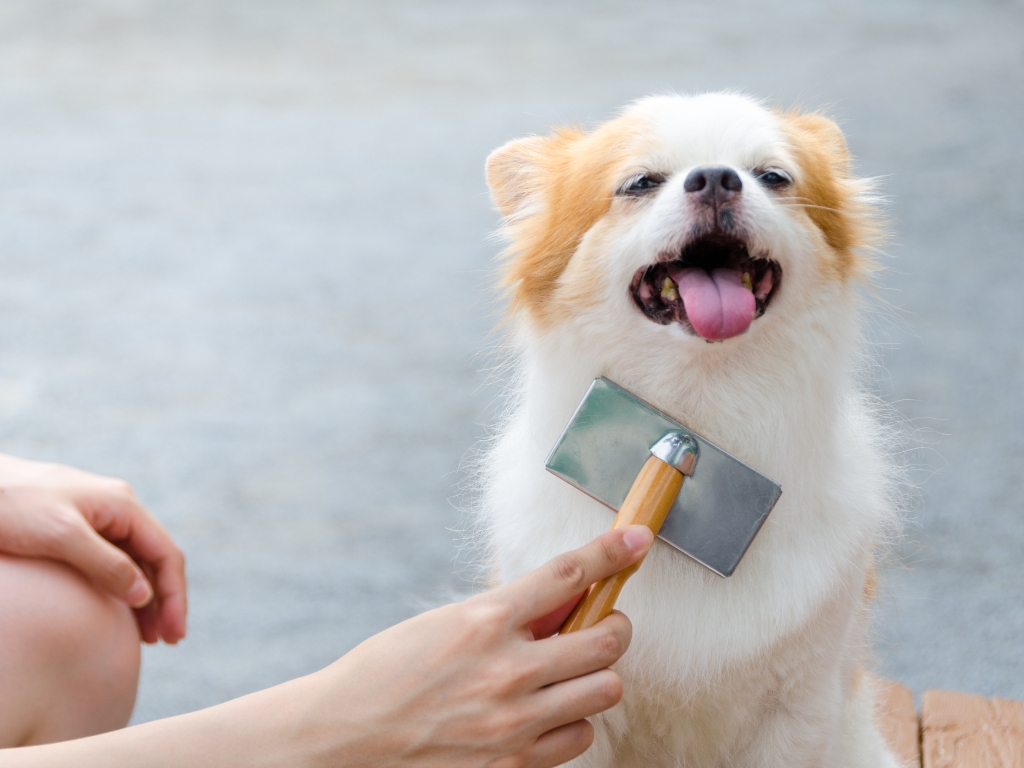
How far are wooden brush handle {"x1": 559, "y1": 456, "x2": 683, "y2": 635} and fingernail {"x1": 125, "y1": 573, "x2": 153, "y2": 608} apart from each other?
0.56 m

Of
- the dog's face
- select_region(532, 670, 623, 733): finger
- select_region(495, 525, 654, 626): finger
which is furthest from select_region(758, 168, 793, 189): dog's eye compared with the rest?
select_region(532, 670, 623, 733): finger

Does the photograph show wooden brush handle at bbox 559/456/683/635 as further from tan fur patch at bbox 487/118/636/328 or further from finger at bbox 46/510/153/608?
finger at bbox 46/510/153/608

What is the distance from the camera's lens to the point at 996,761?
153cm

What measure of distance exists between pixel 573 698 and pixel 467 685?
100mm

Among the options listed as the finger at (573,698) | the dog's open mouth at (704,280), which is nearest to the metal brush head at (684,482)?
the dog's open mouth at (704,280)

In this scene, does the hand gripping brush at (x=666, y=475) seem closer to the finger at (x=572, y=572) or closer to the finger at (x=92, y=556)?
the finger at (x=572, y=572)

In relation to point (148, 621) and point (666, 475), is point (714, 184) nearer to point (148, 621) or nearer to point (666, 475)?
point (666, 475)

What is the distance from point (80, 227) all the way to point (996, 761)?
145 inches

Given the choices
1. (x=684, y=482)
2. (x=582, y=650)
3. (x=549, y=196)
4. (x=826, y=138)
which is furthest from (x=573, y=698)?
(x=826, y=138)

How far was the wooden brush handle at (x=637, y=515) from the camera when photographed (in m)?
1.00

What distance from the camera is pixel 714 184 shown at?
3.53 feet

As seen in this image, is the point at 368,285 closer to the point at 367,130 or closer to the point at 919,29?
the point at 367,130

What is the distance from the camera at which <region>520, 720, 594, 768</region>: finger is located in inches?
38.0

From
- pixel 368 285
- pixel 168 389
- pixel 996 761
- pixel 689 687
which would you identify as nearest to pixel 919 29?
pixel 368 285
